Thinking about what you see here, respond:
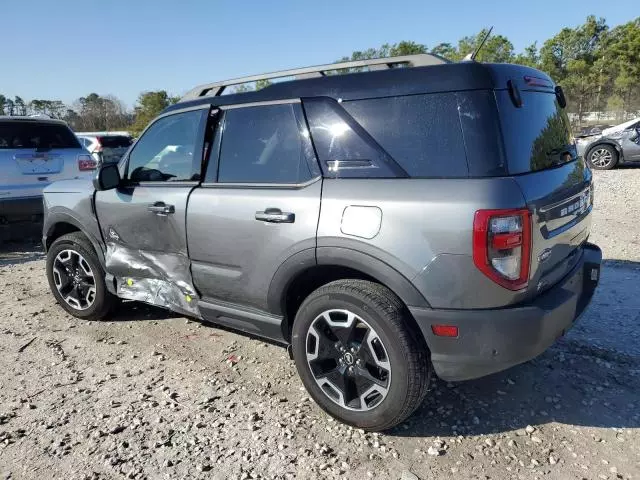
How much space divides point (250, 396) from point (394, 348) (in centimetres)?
116

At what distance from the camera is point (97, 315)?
4.39 m

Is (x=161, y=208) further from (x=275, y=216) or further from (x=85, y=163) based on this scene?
(x=85, y=163)

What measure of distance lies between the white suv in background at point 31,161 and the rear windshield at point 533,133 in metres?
5.89

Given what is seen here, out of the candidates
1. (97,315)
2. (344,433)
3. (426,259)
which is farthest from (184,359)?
(426,259)

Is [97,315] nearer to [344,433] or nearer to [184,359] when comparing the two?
[184,359]

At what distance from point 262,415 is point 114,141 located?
1905 cm

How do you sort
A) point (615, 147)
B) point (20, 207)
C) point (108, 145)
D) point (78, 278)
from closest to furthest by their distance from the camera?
point (78, 278) → point (20, 207) → point (615, 147) → point (108, 145)

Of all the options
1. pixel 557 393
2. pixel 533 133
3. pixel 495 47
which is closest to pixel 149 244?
pixel 533 133

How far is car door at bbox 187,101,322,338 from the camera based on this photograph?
9.25ft

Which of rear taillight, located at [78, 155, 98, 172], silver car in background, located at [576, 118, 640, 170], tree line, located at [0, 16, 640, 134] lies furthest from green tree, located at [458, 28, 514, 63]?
rear taillight, located at [78, 155, 98, 172]

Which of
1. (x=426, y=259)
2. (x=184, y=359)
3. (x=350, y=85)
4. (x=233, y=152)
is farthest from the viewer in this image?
(x=184, y=359)

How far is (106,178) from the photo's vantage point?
374 centimetres

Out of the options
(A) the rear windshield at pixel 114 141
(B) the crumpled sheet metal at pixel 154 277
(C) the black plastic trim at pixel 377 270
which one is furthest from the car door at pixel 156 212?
(A) the rear windshield at pixel 114 141

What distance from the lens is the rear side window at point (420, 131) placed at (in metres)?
2.39
